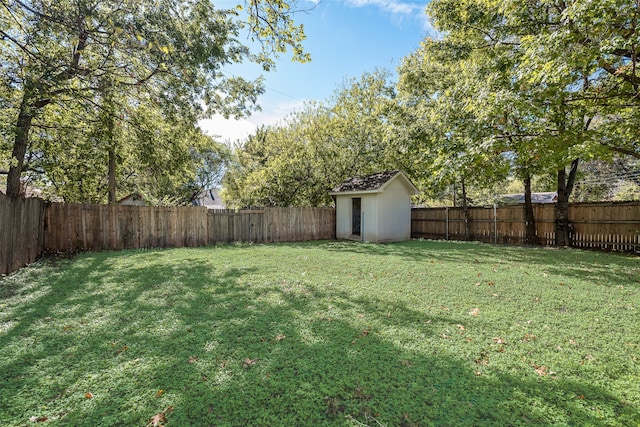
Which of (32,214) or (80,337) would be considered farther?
(32,214)

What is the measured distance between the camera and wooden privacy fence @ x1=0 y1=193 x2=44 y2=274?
5207 millimetres

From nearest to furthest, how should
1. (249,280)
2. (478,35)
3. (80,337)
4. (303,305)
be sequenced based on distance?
(80,337)
(303,305)
(249,280)
(478,35)

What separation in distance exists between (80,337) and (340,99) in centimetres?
1612

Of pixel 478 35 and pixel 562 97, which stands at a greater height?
pixel 478 35

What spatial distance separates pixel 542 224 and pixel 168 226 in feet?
43.0

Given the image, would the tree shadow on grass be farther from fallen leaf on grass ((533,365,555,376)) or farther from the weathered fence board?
the weathered fence board

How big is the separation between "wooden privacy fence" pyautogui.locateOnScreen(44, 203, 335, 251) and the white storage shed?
93 cm

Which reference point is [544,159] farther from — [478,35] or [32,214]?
[32,214]

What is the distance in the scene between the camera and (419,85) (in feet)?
38.2

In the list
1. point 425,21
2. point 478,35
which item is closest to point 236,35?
point 478,35

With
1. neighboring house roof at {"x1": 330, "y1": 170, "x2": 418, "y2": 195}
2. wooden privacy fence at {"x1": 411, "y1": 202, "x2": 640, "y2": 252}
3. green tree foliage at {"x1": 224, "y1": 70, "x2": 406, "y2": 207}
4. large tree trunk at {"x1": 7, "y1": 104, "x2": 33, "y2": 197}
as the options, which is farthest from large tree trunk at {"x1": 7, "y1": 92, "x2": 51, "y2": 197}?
wooden privacy fence at {"x1": 411, "y1": 202, "x2": 640, "y2": 252}

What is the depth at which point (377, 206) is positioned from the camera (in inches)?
448

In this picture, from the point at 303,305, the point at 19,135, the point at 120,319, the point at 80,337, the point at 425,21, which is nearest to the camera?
the point at 80,337

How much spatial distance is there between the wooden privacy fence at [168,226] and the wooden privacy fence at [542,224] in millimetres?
5159
